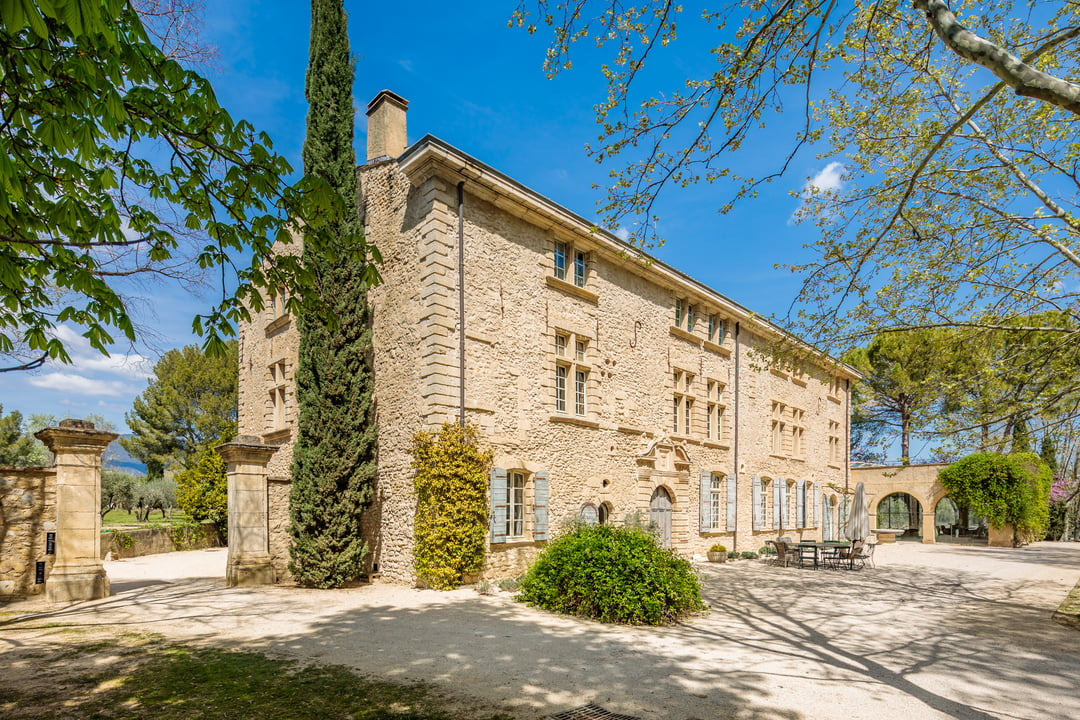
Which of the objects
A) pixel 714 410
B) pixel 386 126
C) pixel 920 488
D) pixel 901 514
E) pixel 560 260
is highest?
pixel 386 126

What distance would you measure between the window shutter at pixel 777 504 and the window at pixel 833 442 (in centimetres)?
Answer: 591

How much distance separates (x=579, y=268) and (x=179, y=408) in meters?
29.2

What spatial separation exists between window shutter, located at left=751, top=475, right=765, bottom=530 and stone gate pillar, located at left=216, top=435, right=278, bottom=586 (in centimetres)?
1457

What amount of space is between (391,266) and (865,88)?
28.6ft

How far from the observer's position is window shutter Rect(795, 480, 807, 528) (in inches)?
864

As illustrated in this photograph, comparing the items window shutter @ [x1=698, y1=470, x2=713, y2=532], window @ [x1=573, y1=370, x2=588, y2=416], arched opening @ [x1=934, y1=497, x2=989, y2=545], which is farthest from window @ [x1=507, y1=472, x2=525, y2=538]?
arched opening @ [x1=934, y1=497, x2=989, y2=545]

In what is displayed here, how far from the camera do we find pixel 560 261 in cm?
1394

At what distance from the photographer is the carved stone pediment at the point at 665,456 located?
50.2 feet

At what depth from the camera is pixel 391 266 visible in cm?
1234

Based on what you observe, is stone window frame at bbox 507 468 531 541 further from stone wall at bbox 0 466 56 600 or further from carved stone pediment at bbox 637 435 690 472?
stone wall at bbox 0 466 56 600

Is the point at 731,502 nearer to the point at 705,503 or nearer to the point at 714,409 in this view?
the point at 705,503

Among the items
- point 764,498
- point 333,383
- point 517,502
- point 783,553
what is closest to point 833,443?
point 764,498

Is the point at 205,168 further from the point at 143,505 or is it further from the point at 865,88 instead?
the point at 143,505

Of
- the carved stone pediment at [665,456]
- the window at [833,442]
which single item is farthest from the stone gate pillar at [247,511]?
the window at [833,442]
